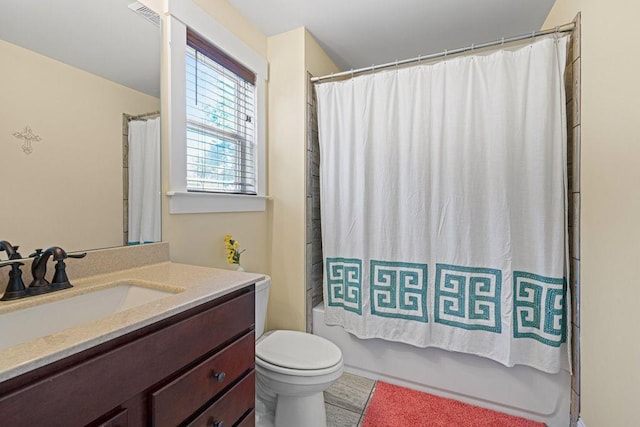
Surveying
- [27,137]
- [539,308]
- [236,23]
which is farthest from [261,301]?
[236,23]

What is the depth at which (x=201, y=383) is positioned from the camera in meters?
0.84

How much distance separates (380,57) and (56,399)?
2.59 metres

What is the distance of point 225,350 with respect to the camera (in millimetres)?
933

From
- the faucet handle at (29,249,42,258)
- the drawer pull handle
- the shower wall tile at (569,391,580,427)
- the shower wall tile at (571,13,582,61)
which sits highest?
the shower wall tile at (571,13,582,61)

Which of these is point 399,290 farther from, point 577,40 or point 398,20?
point 398,20

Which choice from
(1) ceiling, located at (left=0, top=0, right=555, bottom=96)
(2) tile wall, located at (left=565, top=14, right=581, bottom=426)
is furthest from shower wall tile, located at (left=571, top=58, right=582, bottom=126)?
(1) ceiling, located at (left=0, top=0, right=555, bottom=96)

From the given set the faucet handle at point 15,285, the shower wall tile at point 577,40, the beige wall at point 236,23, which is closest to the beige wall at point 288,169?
the beige wall at point 236,23

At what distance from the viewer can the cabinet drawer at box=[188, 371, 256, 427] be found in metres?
0.86

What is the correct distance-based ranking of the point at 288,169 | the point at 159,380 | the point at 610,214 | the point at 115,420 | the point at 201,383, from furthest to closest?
the point at 288,169
the point at 610,214
the point at 201,383
the point at 159,380
the point at 115,420

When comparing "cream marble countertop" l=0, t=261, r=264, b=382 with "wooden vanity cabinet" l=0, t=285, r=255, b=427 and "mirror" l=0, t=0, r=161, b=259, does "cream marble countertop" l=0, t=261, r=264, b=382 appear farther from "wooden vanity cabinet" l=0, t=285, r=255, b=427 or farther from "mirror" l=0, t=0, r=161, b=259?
"mirror" l=0, t=0, r=161, b=259

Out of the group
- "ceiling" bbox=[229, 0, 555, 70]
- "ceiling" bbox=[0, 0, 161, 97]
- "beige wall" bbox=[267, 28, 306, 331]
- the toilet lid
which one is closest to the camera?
"ceiling" bbox=[0, 0, 161, 97]

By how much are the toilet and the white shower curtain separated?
0.56m

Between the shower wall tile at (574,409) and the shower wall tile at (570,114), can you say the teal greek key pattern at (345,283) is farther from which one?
the shower wall tile at (570,114)

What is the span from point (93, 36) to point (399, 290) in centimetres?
190
